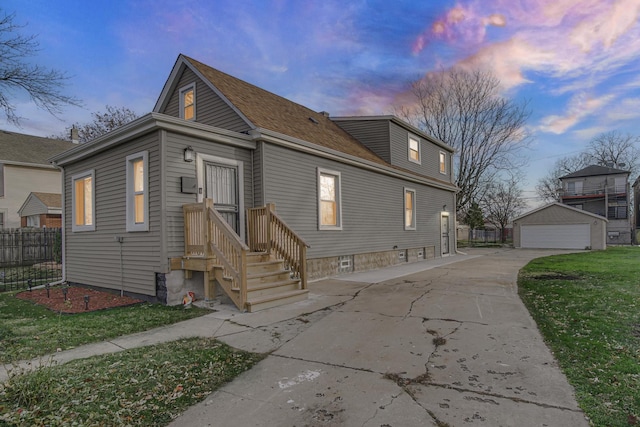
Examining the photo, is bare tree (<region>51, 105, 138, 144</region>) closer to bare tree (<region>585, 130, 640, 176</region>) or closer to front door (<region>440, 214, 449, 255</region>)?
front door (<region>440, 214, 449, 255</region>)

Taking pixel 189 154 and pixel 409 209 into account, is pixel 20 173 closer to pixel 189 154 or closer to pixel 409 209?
pixel 189 154

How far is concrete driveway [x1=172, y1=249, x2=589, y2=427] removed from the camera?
266cm

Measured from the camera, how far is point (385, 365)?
12.0ft

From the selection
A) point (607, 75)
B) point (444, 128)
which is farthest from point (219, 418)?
point (444, 128)

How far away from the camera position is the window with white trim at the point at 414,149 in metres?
15.9

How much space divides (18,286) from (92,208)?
380 cm

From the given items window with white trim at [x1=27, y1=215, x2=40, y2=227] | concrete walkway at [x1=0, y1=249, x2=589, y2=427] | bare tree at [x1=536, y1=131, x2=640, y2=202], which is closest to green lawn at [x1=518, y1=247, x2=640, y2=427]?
concrete walkway at [x1=0, y1=249, x2=589, y2=427]

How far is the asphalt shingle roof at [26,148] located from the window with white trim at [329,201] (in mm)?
17506

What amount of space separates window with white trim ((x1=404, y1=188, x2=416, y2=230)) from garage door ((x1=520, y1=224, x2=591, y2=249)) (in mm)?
13727

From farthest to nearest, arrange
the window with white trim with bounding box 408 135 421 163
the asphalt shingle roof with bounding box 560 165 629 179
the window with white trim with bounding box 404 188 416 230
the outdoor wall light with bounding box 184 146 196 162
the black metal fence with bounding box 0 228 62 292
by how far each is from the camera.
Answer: the asphalt shingle roof with bounding box 560 165 629 179 < the window with white trim with bounding box 408 135 421 163 < the window with white trim with bounding box 404 188 416 230 < the black metal fence with bounding box 0 228 62 292 < the outdoor wall light with bounding box 184 146 196 162

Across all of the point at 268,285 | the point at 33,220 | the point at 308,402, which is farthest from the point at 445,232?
the point at 33,220

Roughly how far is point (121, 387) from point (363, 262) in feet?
30.5

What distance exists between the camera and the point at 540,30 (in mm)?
11375

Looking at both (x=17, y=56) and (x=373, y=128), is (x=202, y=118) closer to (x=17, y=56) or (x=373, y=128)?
(x=17, y=56)
